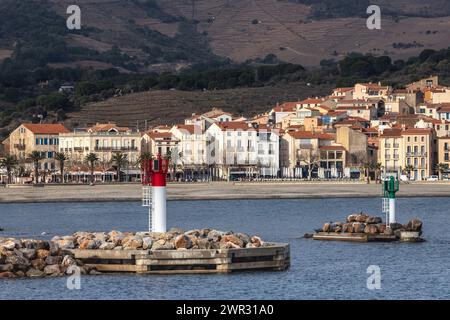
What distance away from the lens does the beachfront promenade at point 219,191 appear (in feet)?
314

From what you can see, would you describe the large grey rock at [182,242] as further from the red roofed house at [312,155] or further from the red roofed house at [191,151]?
the red roofed house at [191,151]

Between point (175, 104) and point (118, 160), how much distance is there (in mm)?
38293

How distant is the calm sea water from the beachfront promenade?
6917 millimetres

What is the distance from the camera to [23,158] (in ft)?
412

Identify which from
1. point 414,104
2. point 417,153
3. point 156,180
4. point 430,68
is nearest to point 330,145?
point 417,153

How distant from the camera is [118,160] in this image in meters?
119

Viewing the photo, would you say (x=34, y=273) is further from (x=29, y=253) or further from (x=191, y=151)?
(x=191, y=151)

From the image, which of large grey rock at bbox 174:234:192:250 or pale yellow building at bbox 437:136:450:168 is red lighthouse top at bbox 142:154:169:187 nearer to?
large grey rock at bbox 174:234:192:250

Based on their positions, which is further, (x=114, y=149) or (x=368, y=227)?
(x=114, y=149)

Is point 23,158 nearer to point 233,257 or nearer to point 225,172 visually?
point 225,172

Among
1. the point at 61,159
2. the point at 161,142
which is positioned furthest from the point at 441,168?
the point at 61,159

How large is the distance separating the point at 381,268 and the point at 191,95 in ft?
376

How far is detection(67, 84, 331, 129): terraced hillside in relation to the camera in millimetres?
149375

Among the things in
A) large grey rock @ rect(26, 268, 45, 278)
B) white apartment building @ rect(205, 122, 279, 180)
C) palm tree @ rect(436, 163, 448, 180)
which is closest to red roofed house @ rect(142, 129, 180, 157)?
white apartment building @ rect(205, 122, 279, 180)
